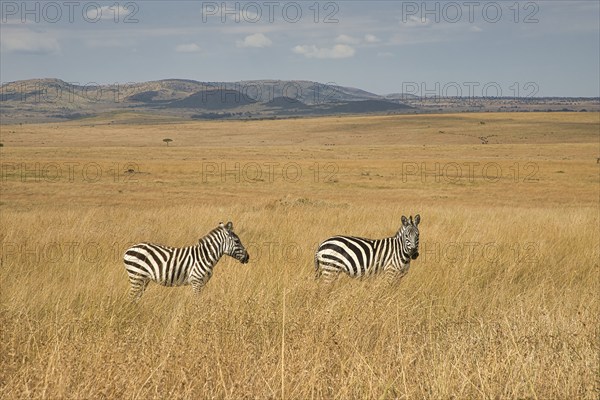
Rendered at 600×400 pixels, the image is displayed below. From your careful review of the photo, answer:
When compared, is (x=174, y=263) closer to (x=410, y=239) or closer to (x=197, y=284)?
(x=197, y=284)

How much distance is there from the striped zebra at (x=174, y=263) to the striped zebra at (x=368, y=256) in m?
1.25

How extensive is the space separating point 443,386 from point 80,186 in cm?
3376

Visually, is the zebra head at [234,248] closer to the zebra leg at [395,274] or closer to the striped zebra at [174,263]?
the striped zebra at [174,263]

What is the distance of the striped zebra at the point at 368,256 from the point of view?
28.5ft

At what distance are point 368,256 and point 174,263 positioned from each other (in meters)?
2.74

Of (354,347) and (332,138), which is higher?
(332,138)

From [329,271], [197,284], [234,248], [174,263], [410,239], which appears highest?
[410,239]

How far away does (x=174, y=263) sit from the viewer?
28.2 ft

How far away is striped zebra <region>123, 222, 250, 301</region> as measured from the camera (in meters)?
8.37

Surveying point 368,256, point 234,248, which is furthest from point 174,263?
point 368,256

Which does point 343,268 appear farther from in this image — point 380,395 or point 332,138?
point 332,138

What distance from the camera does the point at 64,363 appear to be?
177 inches

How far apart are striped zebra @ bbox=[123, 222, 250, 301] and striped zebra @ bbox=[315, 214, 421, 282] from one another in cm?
125

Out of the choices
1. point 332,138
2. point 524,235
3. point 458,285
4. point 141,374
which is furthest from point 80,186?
point 332,138
